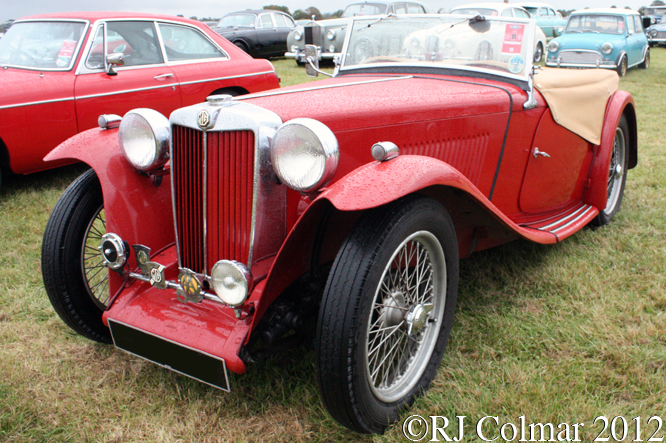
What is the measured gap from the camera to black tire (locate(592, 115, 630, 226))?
12.3ft

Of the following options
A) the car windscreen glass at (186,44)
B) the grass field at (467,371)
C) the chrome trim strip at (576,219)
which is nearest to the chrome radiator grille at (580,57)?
the car windscreen glass at (186,44)

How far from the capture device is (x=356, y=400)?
1705 mm

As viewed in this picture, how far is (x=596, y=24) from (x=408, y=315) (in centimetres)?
1268

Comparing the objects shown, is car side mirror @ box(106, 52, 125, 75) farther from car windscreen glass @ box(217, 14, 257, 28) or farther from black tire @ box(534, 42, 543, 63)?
car windscreen glass @ box(217, 14, 257, 28)

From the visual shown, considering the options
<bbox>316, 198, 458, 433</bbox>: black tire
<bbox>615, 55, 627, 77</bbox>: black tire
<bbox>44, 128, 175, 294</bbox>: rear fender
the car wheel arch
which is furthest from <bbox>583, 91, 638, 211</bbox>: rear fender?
<bbox>615, 55, 627, 77</bbox>: black tire

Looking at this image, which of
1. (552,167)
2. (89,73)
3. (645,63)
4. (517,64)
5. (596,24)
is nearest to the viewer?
(517,64)

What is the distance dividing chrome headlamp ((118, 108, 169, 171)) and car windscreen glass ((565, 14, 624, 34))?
12509 mm

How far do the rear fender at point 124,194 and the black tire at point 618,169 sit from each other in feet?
9.88

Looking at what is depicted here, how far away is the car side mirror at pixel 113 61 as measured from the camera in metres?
4.52

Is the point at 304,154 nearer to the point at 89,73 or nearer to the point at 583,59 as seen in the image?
the point at 89,73

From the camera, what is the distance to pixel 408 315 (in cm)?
198

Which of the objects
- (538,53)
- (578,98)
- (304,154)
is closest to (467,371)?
(304,154)

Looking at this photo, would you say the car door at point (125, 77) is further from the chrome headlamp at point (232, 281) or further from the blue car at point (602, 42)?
the blue car at point (602, 42)

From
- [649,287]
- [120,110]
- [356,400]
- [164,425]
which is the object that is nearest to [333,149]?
[356,400]
